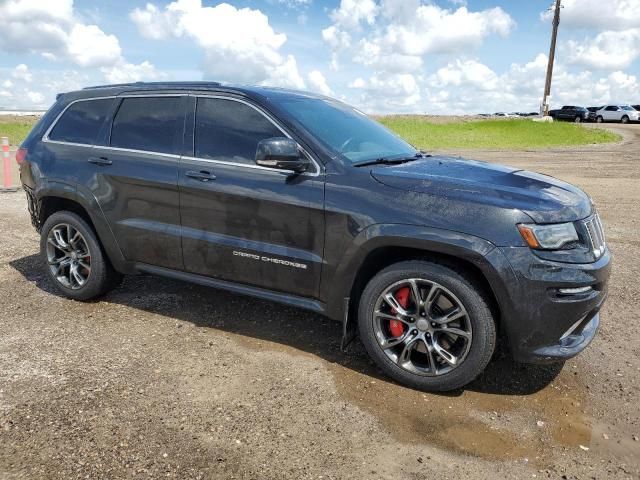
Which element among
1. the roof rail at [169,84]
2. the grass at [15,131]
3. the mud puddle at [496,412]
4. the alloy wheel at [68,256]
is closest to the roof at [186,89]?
the roof rail at [169,84]

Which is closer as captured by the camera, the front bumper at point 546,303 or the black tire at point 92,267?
the front bumper at point 546,303

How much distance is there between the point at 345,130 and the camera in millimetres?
4285

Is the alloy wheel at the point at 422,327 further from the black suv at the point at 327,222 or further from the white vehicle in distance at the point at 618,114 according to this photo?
the white vehicle in distance at the point at 618,114

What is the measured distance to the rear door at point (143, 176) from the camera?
14.4 ft

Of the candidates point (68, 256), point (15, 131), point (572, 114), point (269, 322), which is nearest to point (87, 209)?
point (68, 256)

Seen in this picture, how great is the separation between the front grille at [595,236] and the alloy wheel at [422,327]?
34.6 inches

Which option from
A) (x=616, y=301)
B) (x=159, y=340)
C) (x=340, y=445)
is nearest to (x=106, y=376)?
(x=159, y=340)

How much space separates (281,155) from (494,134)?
3069cm

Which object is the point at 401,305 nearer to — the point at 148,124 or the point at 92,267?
the point at 148,124

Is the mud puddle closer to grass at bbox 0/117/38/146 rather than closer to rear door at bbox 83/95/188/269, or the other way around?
rear door at bbox 83/95/188/269

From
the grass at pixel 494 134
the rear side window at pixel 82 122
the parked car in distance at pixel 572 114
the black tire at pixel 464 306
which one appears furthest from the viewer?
the parked car in distance at pixel 572 114

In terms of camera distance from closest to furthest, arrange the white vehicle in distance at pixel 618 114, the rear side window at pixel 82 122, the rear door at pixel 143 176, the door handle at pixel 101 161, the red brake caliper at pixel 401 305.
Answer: the red brake caliper at pixel 401 305, the rear door at pixel 143 176, the door handle at pixel 101 161, the rear side window at pixel 82 122, the white vehicle in distance at pixel 618 114

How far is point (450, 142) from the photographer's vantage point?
92.5 ft

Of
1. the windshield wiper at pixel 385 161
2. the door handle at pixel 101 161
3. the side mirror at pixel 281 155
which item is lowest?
the door handle at pixel 101 161
